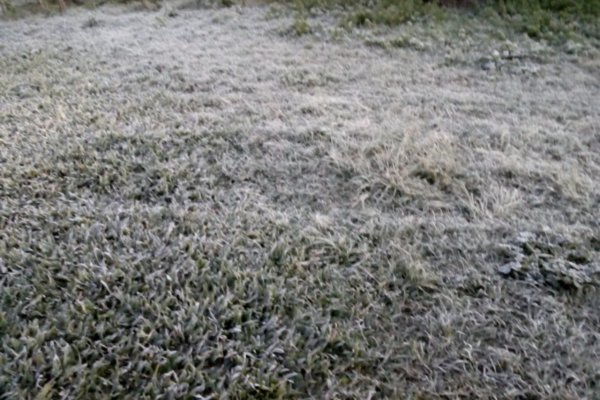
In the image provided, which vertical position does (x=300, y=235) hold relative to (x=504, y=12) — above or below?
below

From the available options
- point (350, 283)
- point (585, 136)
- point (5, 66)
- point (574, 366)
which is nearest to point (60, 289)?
point (350, 283)

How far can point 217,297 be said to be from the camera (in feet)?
7.32

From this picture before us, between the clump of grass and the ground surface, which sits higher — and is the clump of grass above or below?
above

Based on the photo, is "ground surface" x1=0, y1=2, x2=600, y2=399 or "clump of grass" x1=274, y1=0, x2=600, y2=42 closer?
"ground surface" x1=0, y1=2, x2=600, y2=399

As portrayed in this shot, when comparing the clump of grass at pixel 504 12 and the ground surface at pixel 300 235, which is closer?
the ground surface at pixel 300 235

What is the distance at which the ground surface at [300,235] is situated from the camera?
6.29ft

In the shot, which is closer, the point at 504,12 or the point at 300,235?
the point at 300,235

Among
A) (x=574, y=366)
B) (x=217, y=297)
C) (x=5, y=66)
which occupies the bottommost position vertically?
(x=574, y=366)

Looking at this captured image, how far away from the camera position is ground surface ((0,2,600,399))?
1.92 m

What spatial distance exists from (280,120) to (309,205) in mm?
1475

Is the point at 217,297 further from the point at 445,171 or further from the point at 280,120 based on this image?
the point at 280,120

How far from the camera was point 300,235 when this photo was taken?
8.91ft

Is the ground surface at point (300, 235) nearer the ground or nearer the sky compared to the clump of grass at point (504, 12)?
nearer the ground

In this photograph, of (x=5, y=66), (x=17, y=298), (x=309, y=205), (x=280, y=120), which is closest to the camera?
(x=17, y=298)
